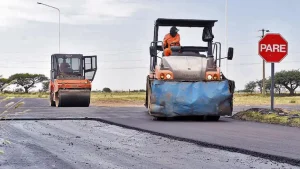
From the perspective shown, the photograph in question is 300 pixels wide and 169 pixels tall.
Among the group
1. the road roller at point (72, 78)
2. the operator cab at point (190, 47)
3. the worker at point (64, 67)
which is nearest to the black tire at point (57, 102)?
the road roller at point (72, 78)

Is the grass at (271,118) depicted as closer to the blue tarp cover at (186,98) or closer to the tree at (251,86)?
the blue tarp cover at (186,98)

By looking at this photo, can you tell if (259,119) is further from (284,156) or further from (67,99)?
(67,99)

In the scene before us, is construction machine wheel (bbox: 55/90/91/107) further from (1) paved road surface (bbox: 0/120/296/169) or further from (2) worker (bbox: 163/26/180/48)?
(1) paved road surface (bbox: 0/120/296/169)

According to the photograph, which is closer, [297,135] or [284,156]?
[284,156]

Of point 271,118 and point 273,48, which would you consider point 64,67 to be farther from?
point 271,118

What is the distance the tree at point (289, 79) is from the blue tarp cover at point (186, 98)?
77513 mm

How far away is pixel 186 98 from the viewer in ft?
58.5

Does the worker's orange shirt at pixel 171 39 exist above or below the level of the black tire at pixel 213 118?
above

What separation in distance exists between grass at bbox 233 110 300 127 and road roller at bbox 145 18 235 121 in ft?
3.77

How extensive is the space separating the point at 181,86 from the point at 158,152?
8.19 meters

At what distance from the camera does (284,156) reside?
9156 millimetres

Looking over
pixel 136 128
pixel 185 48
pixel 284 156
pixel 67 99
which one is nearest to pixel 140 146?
pixel 284 156

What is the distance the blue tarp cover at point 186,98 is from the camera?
1778 cm

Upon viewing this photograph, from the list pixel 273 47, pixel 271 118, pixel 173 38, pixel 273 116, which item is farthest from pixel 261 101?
pixel 173 38
